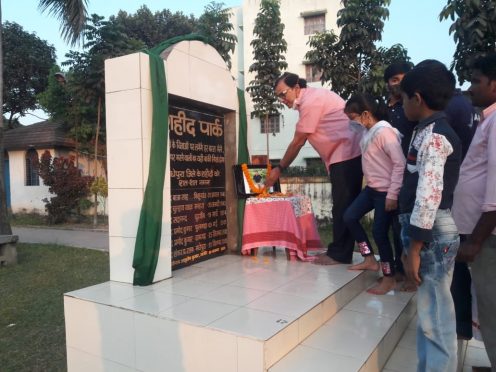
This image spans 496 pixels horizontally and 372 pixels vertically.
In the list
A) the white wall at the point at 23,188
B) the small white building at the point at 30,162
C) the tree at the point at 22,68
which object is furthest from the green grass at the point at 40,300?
the tree at the point at 22,68

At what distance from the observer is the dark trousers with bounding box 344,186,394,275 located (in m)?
3.38

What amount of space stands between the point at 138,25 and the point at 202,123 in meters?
22.3

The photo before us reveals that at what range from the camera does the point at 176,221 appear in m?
3.96

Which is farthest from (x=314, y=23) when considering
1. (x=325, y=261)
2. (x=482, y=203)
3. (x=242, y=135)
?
(x=482, y=203)

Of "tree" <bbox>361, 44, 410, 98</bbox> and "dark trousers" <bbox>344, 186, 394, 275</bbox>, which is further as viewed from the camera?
"tree" <bbox>361, 44, 410, 98</bbox>

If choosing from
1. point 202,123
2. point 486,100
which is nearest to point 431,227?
point 486,100

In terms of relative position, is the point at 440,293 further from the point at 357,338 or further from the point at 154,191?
the point at 154,191

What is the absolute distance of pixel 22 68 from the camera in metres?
22.2

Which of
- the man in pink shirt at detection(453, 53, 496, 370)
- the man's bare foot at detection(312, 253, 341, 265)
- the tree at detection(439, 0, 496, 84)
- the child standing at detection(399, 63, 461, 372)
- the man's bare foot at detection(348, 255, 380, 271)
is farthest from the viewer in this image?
the tree at detection(439, 0, 496, 84)

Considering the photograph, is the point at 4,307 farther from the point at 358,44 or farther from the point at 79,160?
the point at 79,160

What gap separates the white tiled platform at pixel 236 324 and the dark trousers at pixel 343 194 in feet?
1.65

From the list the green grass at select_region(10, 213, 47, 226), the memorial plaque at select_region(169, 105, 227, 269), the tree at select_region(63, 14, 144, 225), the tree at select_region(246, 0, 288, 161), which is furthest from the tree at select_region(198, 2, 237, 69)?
the memorial plaque at select_region(169, 105, 227, 269)

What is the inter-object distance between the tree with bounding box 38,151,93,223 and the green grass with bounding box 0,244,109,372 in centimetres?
472

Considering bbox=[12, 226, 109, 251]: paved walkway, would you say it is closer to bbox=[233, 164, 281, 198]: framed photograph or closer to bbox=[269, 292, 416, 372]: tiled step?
bbox=[233, 164, 281, 198]: framed photograph
